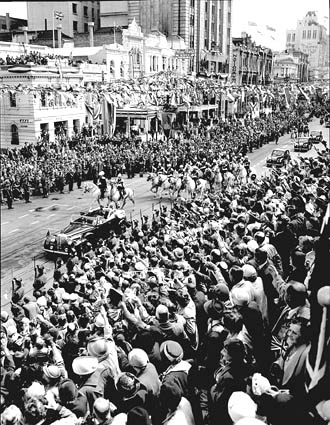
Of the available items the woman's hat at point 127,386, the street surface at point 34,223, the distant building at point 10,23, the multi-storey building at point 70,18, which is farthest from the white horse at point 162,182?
the distant building at point 10,23

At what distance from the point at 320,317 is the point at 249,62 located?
97.6m

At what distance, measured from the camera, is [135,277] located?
1021 cm

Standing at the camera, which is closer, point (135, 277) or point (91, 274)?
point (135, 277)

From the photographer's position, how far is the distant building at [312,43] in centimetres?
12629

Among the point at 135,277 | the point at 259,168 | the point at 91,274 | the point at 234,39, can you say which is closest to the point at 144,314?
the point at 135,277

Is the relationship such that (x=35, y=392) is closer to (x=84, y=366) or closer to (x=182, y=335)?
(x=84, y=366)

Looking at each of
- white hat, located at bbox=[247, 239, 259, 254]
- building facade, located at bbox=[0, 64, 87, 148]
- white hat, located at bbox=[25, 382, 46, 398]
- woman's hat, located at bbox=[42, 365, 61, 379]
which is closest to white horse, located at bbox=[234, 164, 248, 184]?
building facade, located at bbox=[0, 64, 87, 148]

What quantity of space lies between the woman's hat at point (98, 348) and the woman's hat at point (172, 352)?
27.8 inches

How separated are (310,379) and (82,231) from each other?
504 inches

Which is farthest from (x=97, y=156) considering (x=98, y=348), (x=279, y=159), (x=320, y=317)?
(x=320, y=317)

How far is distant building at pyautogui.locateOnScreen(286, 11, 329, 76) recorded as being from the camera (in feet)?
414

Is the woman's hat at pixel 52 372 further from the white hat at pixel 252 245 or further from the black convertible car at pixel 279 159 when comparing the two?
the black convertible car at pixel 279 159

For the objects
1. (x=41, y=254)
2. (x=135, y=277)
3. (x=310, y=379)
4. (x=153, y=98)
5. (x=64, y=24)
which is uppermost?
(x=64, y=24)

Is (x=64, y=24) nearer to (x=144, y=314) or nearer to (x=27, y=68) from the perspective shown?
(x=27, y=68)
